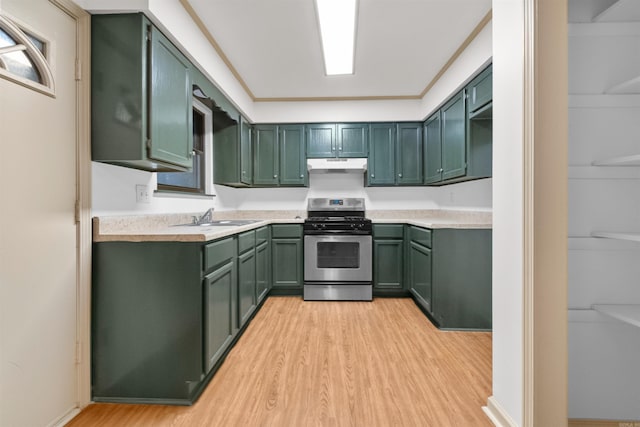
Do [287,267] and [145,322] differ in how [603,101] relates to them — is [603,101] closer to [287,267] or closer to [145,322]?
[145,322]

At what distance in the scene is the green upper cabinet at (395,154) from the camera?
4.12m

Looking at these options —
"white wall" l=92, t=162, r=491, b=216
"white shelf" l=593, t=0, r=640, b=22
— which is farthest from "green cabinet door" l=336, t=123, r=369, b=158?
"white shelf" l=593, t=0, r=640, b=22

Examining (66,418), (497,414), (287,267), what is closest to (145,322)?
(66,418)

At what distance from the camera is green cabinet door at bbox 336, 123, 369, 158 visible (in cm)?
415

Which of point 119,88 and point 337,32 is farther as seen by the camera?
point 337,32

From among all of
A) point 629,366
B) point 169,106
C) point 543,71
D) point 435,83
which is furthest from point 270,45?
point 629,366

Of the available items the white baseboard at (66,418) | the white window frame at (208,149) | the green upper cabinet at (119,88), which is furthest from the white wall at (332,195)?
the white baseboard at (66,418)

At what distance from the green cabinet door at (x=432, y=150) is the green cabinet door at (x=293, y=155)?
4.99ft

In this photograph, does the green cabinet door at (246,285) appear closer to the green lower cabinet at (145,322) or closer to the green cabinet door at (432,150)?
the green lower cabinet at (145,322)

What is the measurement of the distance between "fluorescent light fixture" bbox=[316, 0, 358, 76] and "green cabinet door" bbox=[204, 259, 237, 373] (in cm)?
186

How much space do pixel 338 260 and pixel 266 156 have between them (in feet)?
5.33

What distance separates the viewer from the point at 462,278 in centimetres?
287

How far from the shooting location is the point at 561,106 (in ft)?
4.28

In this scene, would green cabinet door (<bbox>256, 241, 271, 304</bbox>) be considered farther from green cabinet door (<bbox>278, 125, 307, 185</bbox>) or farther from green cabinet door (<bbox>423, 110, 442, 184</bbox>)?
green cabinet door (<bbox>423, 110, 442, 184</bbox>)
